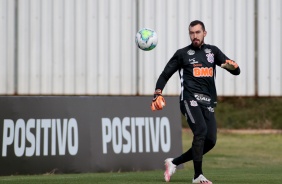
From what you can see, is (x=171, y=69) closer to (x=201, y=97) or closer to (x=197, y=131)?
(x=201, y=97)

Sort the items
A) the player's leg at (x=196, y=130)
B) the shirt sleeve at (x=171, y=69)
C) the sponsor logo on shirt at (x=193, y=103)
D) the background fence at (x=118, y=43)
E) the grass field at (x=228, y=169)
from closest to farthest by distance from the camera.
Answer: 1. the player's leg at (x=196, y=130)
2. the sponsor logo on shirt at (x=193, y=103)
3. the shirt sleeve at (x=171, y=69)
4. the grass field at (x=228, y=169)
5. the background fence at (x=118, y=43)

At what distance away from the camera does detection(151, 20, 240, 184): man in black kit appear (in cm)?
1156

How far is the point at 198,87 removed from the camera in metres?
11.7

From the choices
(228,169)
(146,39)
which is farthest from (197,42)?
(228,169)

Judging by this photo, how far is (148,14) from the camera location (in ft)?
60.1

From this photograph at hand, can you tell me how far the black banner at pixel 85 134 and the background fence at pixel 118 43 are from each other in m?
1.40

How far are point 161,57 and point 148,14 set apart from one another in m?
0.90

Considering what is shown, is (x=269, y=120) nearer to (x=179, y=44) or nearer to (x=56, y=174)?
(x=179, y=44)

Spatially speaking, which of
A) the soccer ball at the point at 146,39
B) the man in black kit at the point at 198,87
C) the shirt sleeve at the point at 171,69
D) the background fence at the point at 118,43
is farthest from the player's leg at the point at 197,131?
the background fence at the point at 118,43

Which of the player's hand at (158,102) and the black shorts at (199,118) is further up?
the player's hand at (158,102)

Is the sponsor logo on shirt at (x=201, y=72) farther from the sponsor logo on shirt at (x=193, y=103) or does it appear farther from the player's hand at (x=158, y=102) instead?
the player's hand at (x=158, y=102)

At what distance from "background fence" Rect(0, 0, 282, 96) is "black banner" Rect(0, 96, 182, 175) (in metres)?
1.40

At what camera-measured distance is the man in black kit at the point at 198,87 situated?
11562 mm

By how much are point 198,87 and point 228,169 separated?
5.43 m
